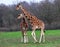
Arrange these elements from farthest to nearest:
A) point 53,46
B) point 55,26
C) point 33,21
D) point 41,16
→ 1. point 41,16
2. point 55,26
3. point 33,21
4. point 53,46

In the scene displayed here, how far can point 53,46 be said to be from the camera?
11.0 m

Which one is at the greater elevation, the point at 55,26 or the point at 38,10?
the point at 38,10

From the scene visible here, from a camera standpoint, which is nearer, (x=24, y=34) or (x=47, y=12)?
(x=24, y=34)

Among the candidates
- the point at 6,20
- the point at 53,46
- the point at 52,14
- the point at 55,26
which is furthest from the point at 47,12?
the point at 53,46

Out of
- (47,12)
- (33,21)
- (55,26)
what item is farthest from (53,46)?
(47,12)

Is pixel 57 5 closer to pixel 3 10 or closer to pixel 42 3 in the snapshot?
pixel 42 3

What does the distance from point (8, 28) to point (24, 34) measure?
18.9 meters

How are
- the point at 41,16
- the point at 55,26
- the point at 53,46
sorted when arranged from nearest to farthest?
the point at 53,46, the point at 55,26, the point at 41,16

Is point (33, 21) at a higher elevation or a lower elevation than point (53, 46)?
higher

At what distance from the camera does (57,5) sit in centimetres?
3453

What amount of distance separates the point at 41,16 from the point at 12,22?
388 cm

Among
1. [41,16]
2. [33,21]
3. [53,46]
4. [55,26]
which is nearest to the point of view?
[53,46]

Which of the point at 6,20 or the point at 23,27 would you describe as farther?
the point at 6,20

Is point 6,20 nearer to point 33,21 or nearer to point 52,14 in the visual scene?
point 52,14
